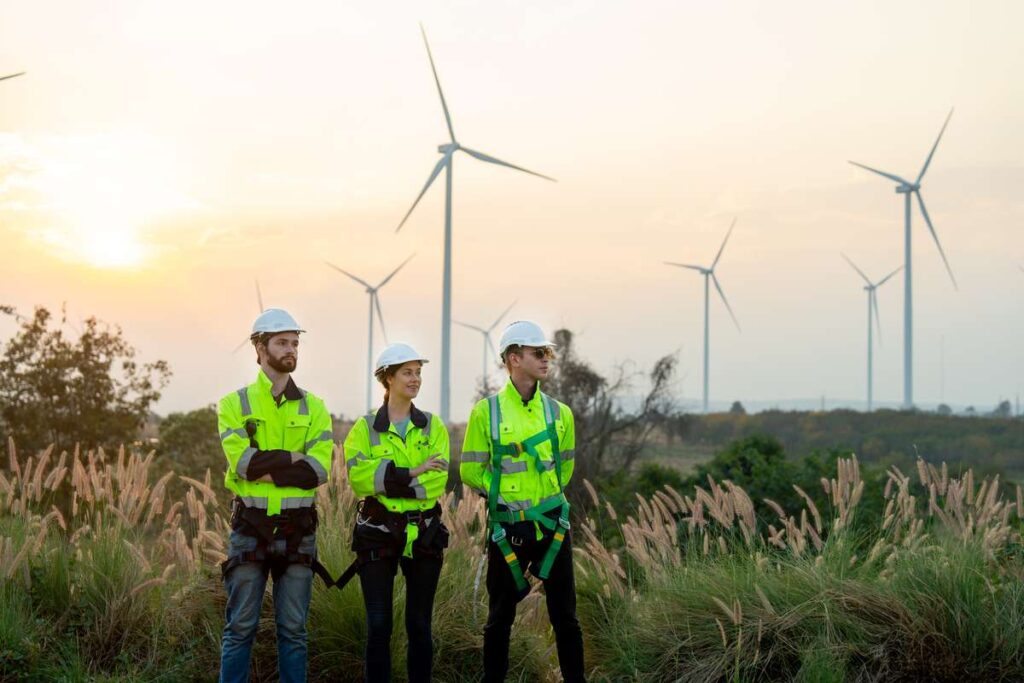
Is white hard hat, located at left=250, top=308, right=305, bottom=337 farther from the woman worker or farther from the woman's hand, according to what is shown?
the woman's hand

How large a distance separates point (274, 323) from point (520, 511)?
2.09 meters

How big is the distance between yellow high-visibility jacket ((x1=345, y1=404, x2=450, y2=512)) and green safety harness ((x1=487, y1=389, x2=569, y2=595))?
1.17 feet

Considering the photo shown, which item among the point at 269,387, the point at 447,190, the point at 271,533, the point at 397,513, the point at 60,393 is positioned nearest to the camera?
the point at 271,533

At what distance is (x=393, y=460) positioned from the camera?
793cm

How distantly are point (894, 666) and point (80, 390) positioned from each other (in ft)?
63.5

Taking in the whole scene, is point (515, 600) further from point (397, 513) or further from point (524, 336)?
point (524, 336)

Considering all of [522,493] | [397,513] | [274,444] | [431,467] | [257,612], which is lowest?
[257,612]

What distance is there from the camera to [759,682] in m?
8.72

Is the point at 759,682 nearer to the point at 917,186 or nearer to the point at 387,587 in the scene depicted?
the point at 387,587

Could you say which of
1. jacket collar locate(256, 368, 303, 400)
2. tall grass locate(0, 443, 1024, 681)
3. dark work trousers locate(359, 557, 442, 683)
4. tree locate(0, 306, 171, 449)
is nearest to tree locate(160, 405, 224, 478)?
tree locate(0, 306, 171, 449)

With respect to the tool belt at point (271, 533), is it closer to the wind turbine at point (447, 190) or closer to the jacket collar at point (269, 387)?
the jacket collar at point (269, 387)

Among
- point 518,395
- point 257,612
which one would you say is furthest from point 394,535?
point 518,395

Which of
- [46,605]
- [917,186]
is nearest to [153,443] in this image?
[46,605]

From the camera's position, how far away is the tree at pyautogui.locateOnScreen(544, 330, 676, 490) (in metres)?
27.4
